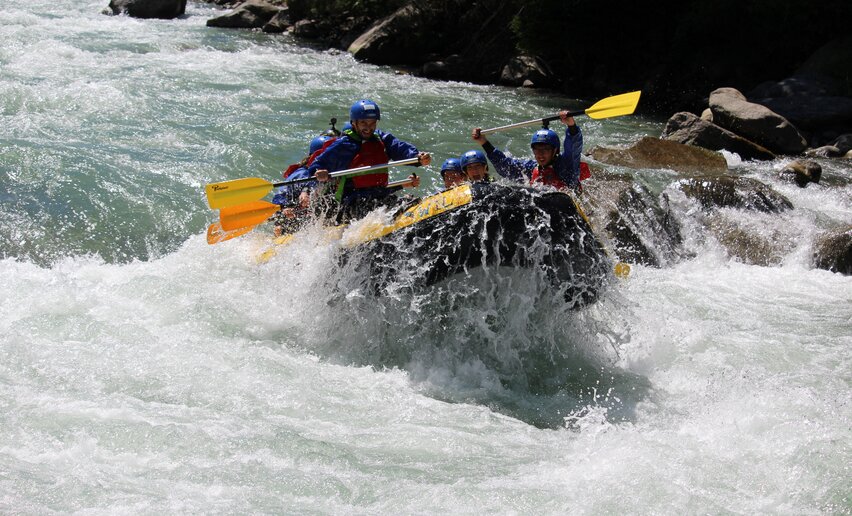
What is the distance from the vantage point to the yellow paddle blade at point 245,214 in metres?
7.57

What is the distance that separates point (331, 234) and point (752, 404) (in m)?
3.24

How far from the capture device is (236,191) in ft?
24.0

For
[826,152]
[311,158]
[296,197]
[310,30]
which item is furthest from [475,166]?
[310,30]

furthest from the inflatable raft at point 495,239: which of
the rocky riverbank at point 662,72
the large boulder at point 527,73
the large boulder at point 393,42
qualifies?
the large boulder at point 393,42

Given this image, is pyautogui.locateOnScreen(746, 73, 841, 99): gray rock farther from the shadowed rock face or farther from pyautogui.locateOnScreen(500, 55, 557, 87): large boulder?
the shadowed rock face

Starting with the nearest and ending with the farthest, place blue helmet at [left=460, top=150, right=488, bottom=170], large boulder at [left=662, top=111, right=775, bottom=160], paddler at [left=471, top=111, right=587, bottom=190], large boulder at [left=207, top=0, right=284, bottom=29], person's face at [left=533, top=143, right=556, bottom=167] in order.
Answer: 1. paddler at [left=471, top=111, right=587, bottom=190]
2. person's face at [left=533, top=143, right=556, bottom=167]
3. blue helmet at [left=460, top=150, right=488, bottom=170]
4. large boulder at [left=662, top=111, right=775, bottom=160]
5. large boulder at [left=207, top=0, right=284, bottom=29]

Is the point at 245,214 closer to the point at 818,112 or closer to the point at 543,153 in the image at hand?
the point at 543,153

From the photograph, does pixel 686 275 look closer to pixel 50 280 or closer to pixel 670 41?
pixel 50 280

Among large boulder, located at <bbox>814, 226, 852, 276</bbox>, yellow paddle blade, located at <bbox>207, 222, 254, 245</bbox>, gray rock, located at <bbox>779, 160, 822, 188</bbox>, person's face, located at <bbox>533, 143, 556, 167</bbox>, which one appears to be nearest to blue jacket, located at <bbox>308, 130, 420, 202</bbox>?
yellow paddle blade, located at <bbox>207, 222, 254, 245</bbox>

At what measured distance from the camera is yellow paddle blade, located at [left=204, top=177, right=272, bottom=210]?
23.7 ft

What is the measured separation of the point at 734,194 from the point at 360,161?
4.66 m

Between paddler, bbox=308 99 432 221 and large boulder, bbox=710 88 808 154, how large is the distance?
7.40 m

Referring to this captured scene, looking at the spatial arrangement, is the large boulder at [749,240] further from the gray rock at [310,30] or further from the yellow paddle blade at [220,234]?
the gray rock at [310,30]

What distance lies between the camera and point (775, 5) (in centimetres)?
1616
